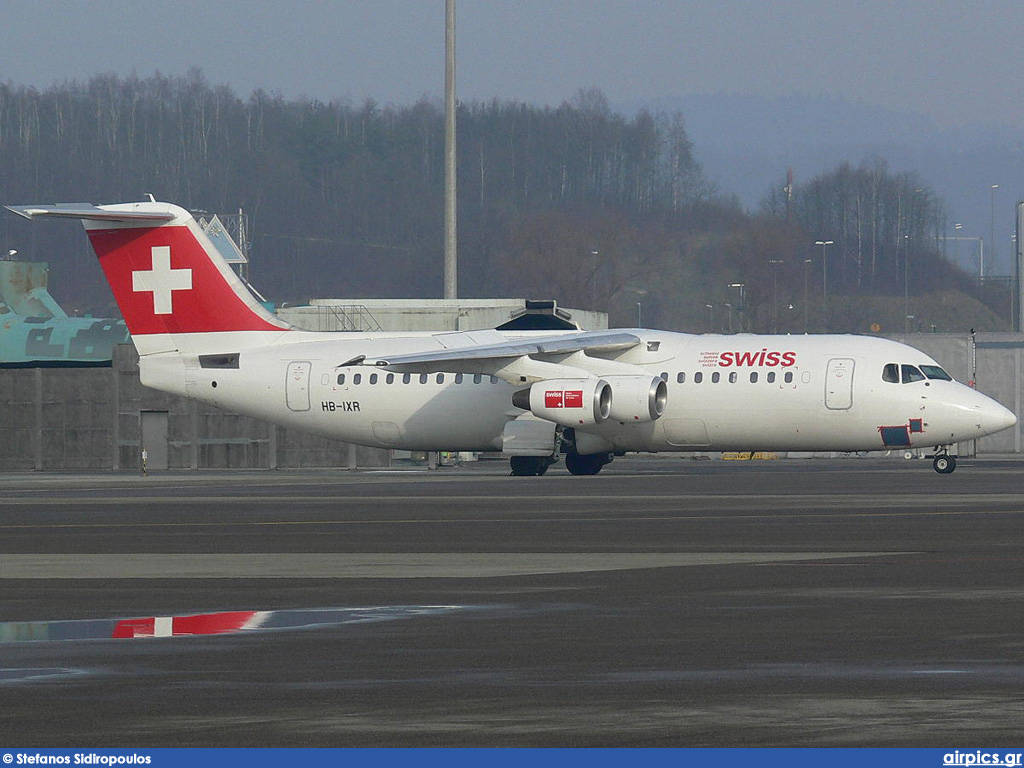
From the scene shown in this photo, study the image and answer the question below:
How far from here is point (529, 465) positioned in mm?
50312

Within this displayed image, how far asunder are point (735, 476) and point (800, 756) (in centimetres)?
3977

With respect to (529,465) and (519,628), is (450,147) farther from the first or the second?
(519,628)

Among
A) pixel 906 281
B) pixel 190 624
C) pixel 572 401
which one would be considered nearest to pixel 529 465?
pixel 572 401

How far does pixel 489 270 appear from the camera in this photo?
161m


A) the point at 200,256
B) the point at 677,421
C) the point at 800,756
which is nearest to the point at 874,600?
the point at 800,756

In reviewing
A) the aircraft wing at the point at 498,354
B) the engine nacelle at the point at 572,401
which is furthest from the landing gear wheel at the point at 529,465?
the aircraft wing at the point at 498,354

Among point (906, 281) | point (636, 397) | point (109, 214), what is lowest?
point (636, 397)

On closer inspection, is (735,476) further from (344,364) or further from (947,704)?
(947,704)

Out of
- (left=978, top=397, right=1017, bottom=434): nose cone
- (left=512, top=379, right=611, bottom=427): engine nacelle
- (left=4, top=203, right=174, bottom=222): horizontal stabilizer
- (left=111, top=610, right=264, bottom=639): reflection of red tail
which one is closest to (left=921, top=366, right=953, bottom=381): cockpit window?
(left=978, top=397, right=1017, bottom=434): nose cone

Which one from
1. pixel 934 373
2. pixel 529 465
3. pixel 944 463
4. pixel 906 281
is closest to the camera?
pixel 934 373

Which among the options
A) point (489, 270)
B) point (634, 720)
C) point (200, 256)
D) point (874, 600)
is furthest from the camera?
point (489, 270)

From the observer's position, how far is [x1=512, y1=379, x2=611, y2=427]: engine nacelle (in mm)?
47062

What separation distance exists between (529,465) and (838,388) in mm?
8707

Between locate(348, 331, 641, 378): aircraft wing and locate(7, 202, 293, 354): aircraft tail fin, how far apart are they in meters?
4.12
